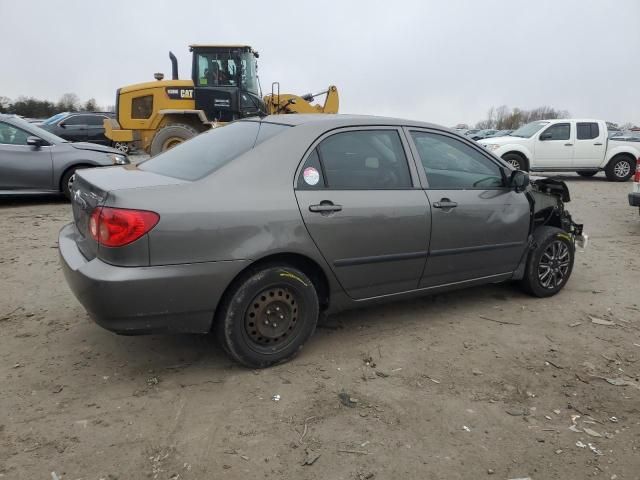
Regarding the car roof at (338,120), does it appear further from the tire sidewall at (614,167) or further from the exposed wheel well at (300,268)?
the tire sidewall at (614,167)

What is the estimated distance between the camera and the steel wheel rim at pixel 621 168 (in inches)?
580

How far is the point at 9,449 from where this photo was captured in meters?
→ 2.42

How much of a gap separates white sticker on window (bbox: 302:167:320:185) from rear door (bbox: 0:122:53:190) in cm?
646

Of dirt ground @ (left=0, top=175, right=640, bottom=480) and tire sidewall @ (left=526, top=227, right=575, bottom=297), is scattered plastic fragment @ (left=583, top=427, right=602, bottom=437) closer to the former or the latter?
dirt ground @ (left=0, top=175, right=640, bottom=480)

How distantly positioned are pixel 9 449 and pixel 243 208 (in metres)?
1.66

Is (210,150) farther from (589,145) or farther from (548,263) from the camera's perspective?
(589,145)

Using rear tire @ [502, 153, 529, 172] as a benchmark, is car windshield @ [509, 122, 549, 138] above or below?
above

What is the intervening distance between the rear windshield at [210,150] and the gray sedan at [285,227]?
0.02 meters

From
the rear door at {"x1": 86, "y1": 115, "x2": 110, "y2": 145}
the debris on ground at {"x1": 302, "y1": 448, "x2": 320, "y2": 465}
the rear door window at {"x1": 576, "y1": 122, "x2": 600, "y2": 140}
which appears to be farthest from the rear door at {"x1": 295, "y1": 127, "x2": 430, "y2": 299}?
the rear door at {"x1": 86, "y1": 115, "x2": 110, "y2": 145}

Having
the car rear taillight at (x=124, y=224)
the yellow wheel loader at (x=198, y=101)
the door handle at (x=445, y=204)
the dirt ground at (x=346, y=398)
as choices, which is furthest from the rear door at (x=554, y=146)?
the car rear taillight at (x=124, y=224)

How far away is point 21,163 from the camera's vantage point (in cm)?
796

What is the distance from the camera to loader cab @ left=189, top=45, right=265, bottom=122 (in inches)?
472

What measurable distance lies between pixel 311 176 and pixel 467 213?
4.39ft

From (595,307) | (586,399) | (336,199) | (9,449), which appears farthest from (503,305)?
(9,449)
